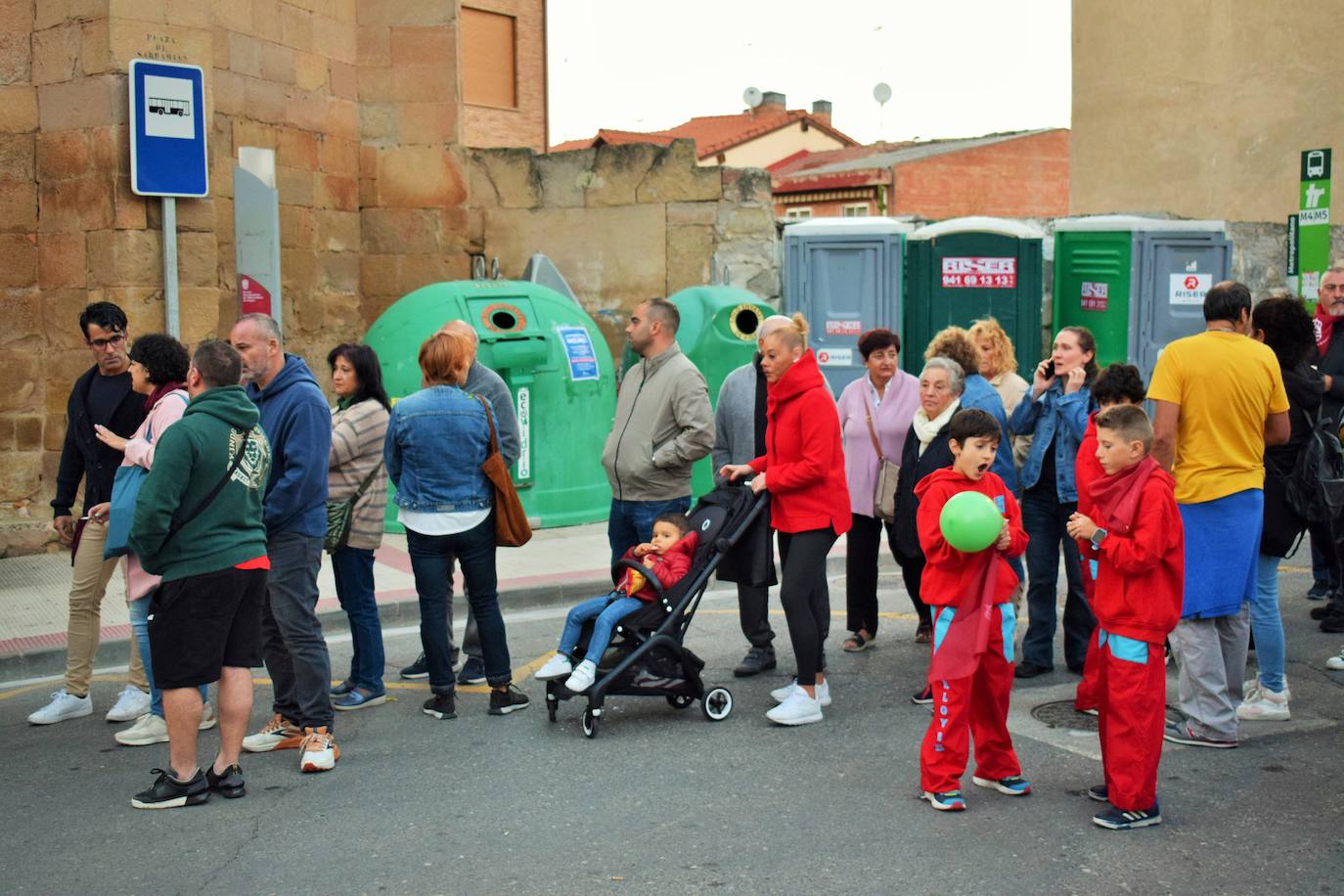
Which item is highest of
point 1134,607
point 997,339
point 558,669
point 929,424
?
point 997,339

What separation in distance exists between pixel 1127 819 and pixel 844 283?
8201 millimetres

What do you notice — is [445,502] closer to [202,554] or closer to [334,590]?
[202,554]

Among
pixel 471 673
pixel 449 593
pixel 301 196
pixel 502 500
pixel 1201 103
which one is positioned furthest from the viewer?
pixel 1201 103

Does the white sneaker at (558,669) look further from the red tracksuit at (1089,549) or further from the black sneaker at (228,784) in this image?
the red tracksuit at (1089,549)

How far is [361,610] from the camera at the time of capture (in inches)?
241

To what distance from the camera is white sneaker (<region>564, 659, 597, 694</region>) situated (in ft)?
18.4

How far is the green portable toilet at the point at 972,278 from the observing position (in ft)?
40.0

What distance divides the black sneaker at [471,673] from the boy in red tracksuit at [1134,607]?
3026mm

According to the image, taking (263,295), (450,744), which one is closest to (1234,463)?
(450,744)

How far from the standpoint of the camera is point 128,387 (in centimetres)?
610

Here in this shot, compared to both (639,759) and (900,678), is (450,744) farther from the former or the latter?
(900,678)

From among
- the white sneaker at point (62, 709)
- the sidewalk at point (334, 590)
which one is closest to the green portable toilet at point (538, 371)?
the sidewalk at point (334, 590)

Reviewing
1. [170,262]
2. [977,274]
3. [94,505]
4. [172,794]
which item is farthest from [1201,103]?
[172,794]

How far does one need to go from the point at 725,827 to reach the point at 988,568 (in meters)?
1.24
